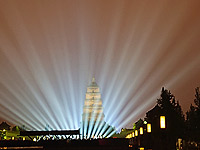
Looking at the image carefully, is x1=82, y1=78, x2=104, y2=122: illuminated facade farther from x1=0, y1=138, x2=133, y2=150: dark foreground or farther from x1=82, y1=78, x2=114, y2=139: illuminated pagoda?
x1=0, y1=138, x2=133, y2=150: dark foreground

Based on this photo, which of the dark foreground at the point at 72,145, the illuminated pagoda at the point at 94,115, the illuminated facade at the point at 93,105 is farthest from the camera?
the illuminated facade at the point at 93,105

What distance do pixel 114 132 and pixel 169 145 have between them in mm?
79498

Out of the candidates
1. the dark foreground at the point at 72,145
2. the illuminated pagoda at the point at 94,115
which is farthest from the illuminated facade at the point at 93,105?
the dark foreground at the point at 72,145

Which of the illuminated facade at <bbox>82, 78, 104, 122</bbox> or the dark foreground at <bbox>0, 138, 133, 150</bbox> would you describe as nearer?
the dark foreground at <bbox>0, 138, 133, 150</bbox>

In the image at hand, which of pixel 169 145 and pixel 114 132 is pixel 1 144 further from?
pixel 114 132

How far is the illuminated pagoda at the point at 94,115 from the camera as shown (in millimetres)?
→ 91625

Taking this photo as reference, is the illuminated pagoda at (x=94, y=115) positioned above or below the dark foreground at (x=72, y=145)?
above

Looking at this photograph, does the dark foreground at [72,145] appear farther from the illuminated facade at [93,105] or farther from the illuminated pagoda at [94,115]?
the illuminated facade at [93,105]

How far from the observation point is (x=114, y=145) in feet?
68.4

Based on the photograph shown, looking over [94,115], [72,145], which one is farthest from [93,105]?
[72,145]

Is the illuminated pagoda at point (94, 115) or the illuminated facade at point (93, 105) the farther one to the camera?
the illuminated facade at point (93, 105)

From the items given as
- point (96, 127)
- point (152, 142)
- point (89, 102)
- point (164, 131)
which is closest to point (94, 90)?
point (89, 102)

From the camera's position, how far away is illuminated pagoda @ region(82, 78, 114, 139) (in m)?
91.6

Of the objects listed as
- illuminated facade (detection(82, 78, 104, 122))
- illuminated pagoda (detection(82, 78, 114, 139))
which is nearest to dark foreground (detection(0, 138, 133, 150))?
illuminated pagoda (detection(82, 78, 114, 139))
